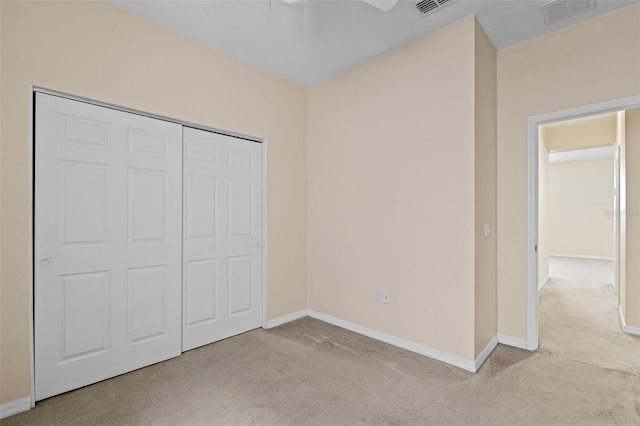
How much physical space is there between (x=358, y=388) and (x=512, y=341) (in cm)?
169

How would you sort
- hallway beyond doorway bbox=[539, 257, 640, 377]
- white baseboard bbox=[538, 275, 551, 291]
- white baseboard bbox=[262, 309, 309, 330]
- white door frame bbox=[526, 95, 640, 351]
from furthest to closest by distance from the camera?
white baseboard bbox=[538, 275, 551, 291]
white baseboard bbox=[262, 309, 309, 330]
white door frame bbox=[526, 95, 640, 351]
hallway beyond doorway bbox=[539, 257, 640, 377]

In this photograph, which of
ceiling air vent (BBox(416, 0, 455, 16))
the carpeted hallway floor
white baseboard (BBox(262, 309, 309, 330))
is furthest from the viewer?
white baseboard (BBox(262, 309, 309, 330))

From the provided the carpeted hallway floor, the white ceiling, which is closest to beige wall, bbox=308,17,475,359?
the white ceiling

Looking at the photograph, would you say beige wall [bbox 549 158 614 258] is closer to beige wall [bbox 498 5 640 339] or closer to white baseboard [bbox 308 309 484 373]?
beige wall [bbox 498 5 640 339]

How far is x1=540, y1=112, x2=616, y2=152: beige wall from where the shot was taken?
4758 millimetres

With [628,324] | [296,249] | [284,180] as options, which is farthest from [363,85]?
[628,324]

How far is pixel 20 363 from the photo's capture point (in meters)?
1.94

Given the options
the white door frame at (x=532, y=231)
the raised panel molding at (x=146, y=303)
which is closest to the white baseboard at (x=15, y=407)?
the raised panel molding at (x=146, y=303)

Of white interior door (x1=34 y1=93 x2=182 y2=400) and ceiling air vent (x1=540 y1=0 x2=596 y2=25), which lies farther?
ceiling air vent (x1=540 y1=0 x2=596 y2=25)

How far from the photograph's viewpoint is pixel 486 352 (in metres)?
2.62

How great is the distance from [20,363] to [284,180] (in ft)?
8.63

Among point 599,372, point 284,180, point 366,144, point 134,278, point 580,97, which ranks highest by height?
point 580,97

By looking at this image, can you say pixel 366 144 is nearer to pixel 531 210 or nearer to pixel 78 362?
pixel 531 210

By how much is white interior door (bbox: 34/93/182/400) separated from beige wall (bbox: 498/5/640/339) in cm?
308
